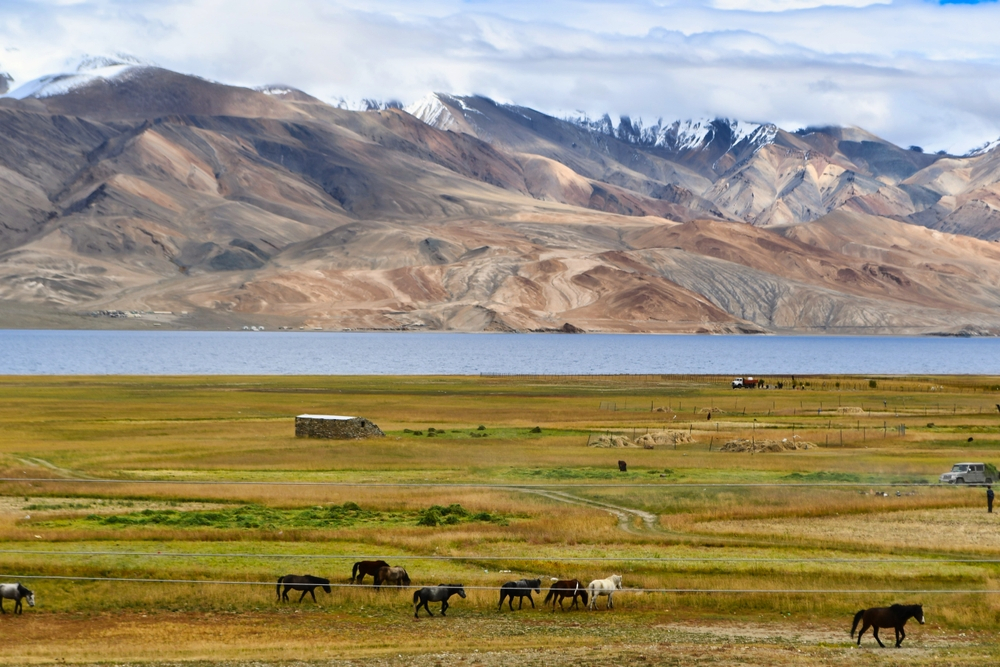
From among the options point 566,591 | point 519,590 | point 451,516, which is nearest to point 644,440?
point 451,516

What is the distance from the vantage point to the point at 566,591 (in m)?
27.7

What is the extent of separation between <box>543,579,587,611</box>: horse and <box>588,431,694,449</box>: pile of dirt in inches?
1574

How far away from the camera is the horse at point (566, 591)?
2688 centimetres

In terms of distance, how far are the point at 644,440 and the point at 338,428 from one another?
18569 mm

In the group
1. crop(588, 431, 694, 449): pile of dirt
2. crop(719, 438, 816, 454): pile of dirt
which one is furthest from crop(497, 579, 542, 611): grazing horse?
crop(588, 431, 694, 449): pile of dirt

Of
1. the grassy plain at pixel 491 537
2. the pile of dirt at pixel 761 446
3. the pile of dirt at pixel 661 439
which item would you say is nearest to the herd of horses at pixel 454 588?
the grassy plain at pixel 491 537

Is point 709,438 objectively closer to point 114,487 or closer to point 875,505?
point 875,505

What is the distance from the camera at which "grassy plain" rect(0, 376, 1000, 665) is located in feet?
78.0

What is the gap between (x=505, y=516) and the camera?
138 feet

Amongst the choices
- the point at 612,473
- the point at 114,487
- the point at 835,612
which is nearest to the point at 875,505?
the point at 612,473

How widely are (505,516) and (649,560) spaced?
1069 cm

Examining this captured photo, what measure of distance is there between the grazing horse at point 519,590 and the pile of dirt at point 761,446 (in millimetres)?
39728

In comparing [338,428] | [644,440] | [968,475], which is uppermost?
[338,428]

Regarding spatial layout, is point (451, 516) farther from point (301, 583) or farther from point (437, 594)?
point (437, 594)
